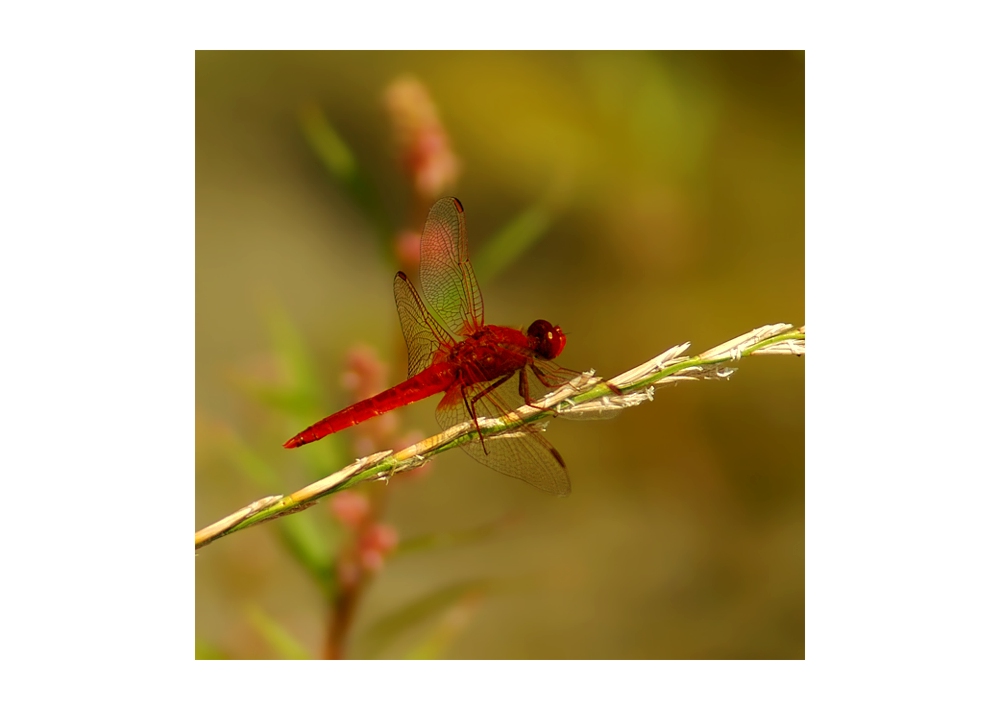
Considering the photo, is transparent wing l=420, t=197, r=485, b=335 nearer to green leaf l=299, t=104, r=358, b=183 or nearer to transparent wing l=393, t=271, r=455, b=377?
transparent wing l=393, t=271, r=455, b=377

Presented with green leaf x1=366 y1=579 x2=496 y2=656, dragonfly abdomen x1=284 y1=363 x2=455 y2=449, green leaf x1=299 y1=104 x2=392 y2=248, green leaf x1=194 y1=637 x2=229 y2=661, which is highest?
green leaf x1=299 y1=104 x2=392 y2=248

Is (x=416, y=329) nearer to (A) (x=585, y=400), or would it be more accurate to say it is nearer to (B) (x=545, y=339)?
(B) (x=545, y=339)

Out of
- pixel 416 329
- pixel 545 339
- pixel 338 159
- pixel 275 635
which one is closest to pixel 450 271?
pixel 416 329

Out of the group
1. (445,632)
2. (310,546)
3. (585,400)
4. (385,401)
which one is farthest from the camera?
(445,632)

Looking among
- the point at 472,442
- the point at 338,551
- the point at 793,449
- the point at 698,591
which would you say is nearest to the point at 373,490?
the point at 338,551

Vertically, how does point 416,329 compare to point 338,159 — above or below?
below

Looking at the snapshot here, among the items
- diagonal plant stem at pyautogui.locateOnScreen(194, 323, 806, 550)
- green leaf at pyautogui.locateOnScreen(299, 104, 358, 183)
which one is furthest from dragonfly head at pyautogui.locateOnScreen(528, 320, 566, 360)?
green leaf at pyautogui.locateOnScreen(299, 104, 358, 183)

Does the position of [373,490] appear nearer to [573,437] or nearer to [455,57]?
[573,437]

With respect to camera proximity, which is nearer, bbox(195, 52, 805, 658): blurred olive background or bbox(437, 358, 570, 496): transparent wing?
bbox(437, 358, 570, 496): transparent wing
